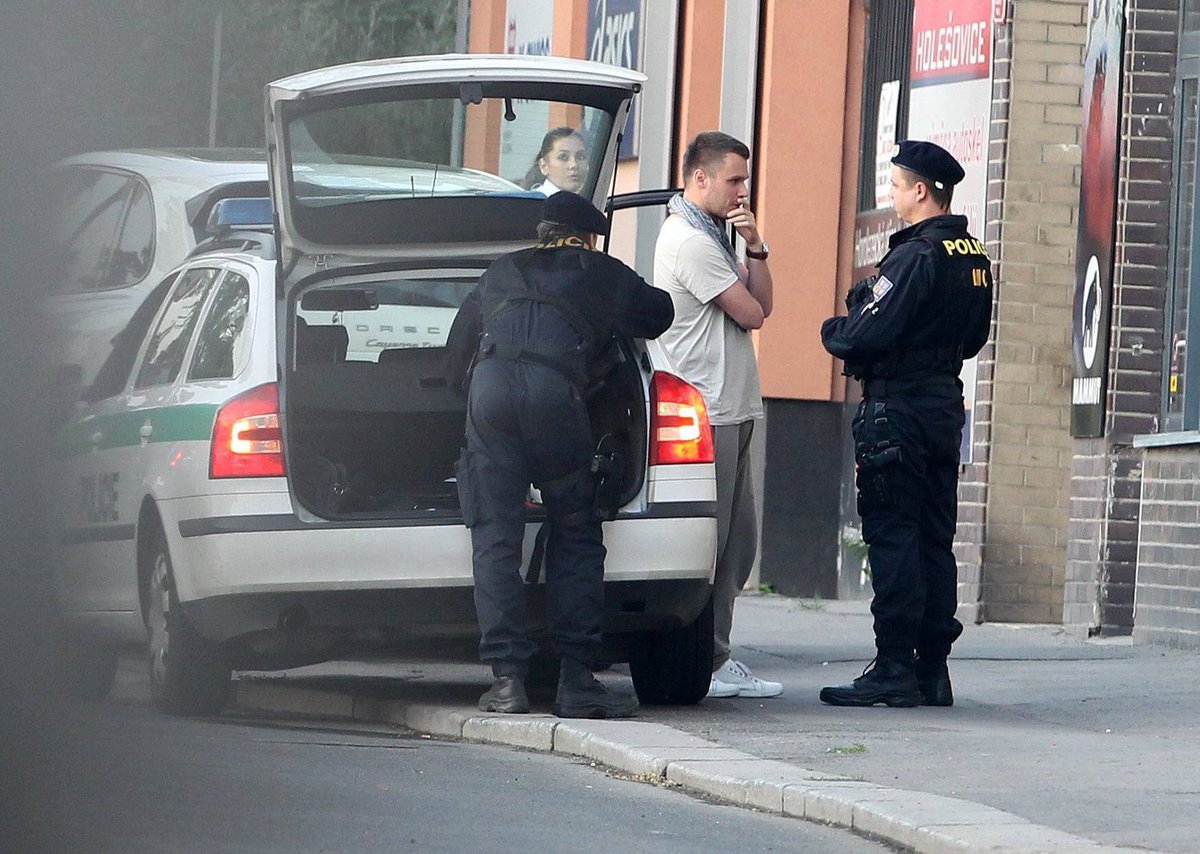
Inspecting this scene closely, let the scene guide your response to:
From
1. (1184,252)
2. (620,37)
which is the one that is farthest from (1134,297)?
(620,37)

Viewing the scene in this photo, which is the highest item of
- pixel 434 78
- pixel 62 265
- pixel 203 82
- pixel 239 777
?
pixel 434 78

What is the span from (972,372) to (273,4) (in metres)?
10.9

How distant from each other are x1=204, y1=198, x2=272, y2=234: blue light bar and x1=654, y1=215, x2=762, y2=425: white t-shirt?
2.02m

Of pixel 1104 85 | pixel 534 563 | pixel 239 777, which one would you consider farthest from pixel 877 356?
pixel 239 777

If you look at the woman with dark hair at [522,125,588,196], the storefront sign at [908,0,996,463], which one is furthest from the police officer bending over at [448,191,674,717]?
the storefront sign at [908,0,996,463]

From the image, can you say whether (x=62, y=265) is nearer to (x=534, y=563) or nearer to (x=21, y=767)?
(x=21, y=767)

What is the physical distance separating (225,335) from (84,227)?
532cm

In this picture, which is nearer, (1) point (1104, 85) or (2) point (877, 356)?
(2) point (877, 356)

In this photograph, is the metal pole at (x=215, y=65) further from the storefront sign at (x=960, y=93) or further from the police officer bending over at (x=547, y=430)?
the storefront sign at (x=960, y=93)

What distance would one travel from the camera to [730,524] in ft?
27.6

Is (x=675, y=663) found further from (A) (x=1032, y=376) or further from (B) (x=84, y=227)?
(B) (x=84, y=227)

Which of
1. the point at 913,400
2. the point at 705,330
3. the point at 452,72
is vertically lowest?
the point at 913,400

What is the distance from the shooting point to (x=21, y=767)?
7.23 ft

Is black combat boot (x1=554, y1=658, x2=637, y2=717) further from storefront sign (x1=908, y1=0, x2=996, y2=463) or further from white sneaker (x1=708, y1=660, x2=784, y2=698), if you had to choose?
storefront sign (x1=908, y1=0, x2=996, y2=463)
